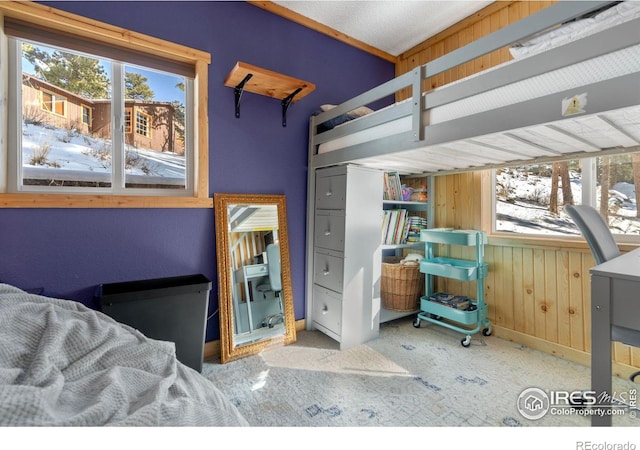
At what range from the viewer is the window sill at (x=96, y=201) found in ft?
4.81

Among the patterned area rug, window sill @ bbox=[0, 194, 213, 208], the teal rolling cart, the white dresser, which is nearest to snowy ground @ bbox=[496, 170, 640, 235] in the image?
the teal rolling cart

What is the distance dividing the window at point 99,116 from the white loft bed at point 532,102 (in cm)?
119

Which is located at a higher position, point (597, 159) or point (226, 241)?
point (597, 159)

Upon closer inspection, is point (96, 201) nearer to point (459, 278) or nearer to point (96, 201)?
point (96, 201)

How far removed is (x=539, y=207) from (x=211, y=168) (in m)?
2.41

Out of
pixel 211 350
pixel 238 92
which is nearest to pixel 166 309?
pixel 211 350

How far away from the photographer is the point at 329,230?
2.20 metres

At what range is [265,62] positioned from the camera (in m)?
2.21

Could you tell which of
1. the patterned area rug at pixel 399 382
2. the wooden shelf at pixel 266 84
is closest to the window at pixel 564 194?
the patterned area rug at pixel 399 382
